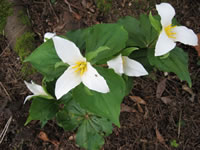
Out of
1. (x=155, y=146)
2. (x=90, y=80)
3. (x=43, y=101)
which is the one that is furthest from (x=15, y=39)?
(x=155, y=146)

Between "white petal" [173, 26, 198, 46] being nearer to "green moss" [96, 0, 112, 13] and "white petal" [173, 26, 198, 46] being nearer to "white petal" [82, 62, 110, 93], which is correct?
"white petal" [82, 62, 110, 93]

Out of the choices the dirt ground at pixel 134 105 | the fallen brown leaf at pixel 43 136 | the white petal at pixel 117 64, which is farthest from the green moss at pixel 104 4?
the fallen brown leaf at pixel 43 136

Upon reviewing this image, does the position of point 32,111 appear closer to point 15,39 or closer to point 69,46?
point 69,46

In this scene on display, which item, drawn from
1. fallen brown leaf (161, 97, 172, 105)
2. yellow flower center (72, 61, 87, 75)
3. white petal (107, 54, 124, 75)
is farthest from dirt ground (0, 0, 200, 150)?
yellow flower center (72, 61, 87, 75)

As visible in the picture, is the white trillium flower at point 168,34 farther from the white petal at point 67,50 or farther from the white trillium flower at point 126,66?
the white petal at point 67,50

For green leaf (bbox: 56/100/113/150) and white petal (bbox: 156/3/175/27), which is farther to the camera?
green leaf (bbox: 56/100/113/150)

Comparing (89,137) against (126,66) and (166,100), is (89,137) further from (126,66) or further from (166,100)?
(126,66)
